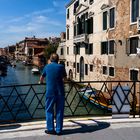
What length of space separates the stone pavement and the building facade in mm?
14008

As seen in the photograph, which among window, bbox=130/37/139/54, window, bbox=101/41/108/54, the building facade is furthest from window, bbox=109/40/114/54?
window, bbox=130/37/139/54

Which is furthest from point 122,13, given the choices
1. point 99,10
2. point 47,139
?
point 47,139

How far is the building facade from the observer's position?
2078 cm

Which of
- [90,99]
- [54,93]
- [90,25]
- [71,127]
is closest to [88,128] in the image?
[71,127]

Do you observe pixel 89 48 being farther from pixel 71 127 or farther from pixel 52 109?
pixel 52 109

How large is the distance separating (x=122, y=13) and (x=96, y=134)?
1767cm

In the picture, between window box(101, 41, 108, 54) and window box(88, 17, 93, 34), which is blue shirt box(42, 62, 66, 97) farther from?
window box(88, 17, 93, 34)

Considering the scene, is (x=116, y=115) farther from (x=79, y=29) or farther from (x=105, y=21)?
(x=79, y=29)

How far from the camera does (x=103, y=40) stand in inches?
1048

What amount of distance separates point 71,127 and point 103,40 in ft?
69.7

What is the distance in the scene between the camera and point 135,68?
20266 millimetres

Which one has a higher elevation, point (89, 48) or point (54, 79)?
point (89, 48)

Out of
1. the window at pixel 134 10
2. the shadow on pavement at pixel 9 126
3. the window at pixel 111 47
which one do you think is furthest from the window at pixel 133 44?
the shadow on pavement at pixel 9 126

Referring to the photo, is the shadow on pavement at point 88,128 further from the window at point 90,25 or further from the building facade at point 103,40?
the window at point 90,25
